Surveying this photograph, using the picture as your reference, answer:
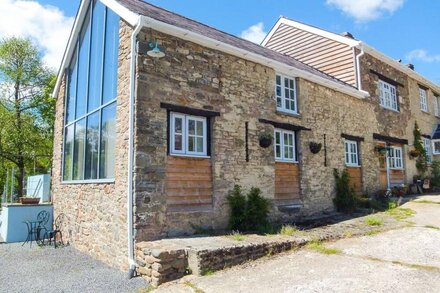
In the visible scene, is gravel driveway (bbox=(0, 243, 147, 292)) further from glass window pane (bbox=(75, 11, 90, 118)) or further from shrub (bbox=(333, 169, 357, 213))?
shrub (bbox=(333, 169, 357, 213))

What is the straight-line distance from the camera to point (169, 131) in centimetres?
752

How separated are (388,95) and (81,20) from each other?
44.1 ft

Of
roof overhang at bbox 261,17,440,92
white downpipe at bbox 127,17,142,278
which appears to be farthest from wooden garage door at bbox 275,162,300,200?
roof overhang at bbox 261,17,440,92

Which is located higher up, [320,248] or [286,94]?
[286,94]

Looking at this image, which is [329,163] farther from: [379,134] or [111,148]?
[111,148]

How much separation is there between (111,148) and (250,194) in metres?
3.66

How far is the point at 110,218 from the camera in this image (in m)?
7.55

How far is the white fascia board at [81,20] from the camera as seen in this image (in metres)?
7.42

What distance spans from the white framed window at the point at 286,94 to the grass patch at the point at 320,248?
4.33 metres

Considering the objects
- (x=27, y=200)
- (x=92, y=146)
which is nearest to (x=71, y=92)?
(x=92, y=146)

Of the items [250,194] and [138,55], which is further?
[250,194]

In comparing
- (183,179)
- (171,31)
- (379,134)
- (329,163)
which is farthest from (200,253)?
(379,134)

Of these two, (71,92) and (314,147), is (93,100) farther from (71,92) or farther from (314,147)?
(314,147)

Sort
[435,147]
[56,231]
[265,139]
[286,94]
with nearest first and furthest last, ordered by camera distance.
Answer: [265,139]
[56,231]
[286,94]
[435,147]
